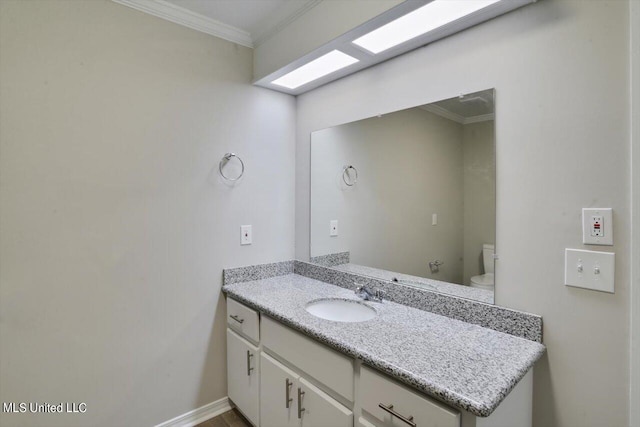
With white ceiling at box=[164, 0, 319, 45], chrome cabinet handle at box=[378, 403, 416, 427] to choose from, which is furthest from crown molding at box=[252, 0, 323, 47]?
chrome cabinet handle at box=[378, 403, 416, 427]

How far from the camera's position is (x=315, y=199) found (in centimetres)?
214

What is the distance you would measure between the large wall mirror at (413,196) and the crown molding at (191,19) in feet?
2.53

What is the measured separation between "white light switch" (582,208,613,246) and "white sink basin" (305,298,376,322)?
955 millimetres

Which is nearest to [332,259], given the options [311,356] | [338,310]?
[338,310]

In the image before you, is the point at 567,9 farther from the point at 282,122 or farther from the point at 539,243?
the point at 282,122

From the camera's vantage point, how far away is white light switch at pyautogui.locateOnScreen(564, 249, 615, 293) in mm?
1005

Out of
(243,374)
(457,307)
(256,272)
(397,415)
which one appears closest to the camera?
(397,415)

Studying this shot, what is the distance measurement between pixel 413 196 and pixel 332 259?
0.69 meters

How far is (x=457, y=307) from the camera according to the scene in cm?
137

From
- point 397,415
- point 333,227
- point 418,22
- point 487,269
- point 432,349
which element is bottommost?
point 397,415

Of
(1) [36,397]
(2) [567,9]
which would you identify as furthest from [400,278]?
(1) [36,397]

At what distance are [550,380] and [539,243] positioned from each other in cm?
50

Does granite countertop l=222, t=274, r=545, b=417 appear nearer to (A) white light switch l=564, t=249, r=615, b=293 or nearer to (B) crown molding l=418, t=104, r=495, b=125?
(A) white light switch l=564, t=249, r=615, b=293

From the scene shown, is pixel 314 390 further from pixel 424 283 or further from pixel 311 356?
pixel 424 283
